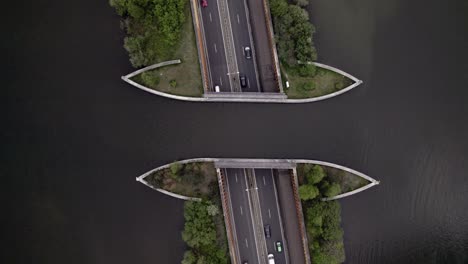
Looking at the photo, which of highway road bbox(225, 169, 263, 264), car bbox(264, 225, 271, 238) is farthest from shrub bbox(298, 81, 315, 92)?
car bbox(264, 225, 271, 238)

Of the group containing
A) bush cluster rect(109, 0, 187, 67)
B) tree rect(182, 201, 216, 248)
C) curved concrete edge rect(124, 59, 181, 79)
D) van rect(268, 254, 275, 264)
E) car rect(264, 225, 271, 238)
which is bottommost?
van rect(268, 254, 275, 264)

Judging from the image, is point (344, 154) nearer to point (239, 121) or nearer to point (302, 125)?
point (302, 125)

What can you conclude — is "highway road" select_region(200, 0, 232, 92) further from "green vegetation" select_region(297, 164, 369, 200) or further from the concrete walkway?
"green vegetation" select_region(297, 164, 369, 200)

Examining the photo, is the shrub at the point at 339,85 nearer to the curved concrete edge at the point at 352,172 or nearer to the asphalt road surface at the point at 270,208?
the curved concrete edge at the point at 352,172

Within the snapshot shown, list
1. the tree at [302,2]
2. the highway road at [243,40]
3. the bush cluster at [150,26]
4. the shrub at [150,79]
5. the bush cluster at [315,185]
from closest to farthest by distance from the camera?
the bush cluster at [315,185], the bush cluster at [150,26], the shrub at [150,79], the highway road at [243,40], the tree at [302,2]

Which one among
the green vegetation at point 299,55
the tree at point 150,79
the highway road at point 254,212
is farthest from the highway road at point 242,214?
the tree at point 150,79

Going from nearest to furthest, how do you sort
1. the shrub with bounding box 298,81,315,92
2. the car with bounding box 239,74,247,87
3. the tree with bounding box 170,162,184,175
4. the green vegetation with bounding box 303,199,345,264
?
1. the tree with bounding box 170,162,184,175
2. the green vegetation with bounding box 303,199,345,264
3. the shrub with bounding box 298,81,315,92
4. the car with bounding box 239,74,247,87

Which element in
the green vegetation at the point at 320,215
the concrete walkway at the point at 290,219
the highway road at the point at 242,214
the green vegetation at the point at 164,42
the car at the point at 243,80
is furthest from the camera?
the car at the point at 243,80
